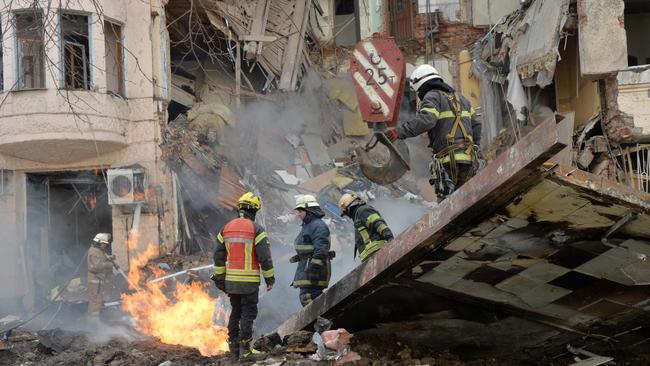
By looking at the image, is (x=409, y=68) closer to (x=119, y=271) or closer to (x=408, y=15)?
(x=408, y=15)

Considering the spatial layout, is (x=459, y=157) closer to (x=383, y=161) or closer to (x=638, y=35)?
(x=383, y=161)

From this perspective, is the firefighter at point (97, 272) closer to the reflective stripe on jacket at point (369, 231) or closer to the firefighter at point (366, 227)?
the firefighter at point (366, 227)

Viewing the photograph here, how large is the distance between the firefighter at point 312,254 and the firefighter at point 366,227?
1.27ft

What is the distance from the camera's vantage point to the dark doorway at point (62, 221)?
16125 millimetres

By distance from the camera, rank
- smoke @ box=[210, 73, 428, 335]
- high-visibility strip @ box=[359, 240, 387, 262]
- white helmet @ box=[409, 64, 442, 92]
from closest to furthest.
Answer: white helmet @ box=[409, 64, 442, 92] < high-visibility strip @ box=[359, 240, 387, 262] < smoke @ box=[210, 73, 428, 335]

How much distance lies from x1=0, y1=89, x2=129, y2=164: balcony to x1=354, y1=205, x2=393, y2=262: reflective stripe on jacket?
8.39 meters

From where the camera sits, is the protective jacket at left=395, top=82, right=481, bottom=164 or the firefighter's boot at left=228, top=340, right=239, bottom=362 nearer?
the protective jacket at left=395, top=82, right=481, bottom=164

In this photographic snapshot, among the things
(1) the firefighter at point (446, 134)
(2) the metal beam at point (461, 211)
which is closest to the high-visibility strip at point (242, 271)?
(2) the metal beam at point (461, 211)

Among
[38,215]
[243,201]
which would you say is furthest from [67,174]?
[243,201]

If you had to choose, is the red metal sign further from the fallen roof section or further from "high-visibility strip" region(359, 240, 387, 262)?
the fallen roof section

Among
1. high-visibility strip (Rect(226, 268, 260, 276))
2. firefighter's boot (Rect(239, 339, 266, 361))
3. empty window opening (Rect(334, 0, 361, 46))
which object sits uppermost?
empty window opening (Rect(334, 0, 361, 46))

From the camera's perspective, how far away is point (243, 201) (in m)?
7.79

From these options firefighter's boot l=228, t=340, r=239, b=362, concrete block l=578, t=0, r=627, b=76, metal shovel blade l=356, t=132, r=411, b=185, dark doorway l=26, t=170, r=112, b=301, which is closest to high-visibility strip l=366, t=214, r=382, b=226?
metal shovel blade l=356, t=132, r=411, b=185

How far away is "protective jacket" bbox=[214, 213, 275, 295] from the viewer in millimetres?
7660
